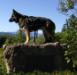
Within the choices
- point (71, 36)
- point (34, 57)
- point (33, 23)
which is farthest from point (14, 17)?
point (71, 36)

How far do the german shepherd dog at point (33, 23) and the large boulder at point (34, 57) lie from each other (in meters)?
0.56

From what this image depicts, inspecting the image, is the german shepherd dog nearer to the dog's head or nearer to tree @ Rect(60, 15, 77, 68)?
the dog's head

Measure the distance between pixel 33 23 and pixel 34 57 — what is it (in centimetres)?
124

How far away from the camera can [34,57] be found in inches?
470

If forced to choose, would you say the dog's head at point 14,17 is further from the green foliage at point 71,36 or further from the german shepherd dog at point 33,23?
the green foliage at point 71,36

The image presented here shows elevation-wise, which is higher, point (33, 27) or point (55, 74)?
point (33, 27)

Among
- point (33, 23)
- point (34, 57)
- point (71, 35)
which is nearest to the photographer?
point (71, 35)

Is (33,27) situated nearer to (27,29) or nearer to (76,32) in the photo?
(27,29)

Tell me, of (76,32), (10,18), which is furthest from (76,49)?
(10,18)

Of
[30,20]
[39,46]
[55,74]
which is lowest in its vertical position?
[55,74]

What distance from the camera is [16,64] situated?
11.8 metres

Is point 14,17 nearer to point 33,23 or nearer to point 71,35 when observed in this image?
point 33,23

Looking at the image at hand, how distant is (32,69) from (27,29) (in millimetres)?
1374

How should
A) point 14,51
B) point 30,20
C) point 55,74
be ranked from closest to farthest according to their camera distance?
point 55,74
point 14,51
point 30,20
